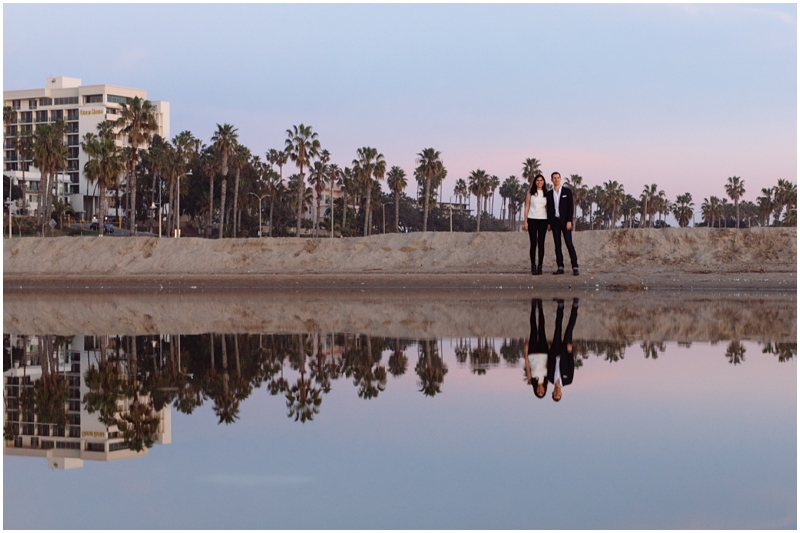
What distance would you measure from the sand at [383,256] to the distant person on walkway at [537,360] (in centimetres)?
2257

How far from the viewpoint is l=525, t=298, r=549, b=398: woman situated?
758cm

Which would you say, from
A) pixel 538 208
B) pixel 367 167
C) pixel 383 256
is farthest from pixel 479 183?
pixel 538 208

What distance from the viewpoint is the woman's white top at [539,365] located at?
8078 millimetres

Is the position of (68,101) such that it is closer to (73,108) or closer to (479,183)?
(73,108)

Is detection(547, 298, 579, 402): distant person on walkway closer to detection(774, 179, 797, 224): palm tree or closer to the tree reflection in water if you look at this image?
the tree reflection in water

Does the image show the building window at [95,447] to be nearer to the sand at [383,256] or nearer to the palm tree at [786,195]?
the sand at [383,256]

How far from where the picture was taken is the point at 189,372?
874 centimetres

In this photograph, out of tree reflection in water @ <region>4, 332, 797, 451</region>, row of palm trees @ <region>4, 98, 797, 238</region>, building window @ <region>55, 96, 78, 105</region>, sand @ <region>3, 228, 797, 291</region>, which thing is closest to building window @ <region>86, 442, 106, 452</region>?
tree reflection in water @ <region>4, 332, 797, 451</region>

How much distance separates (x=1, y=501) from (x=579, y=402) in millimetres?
3964

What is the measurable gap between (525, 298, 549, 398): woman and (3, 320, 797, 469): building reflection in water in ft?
0.31

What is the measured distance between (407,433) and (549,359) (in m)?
3.55

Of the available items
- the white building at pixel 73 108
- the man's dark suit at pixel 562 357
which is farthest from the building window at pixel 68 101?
the man's dark suit at pixel 562 357

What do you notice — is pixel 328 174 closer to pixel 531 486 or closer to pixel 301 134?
pixel 301 134

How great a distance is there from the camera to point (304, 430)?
19.9 feet
